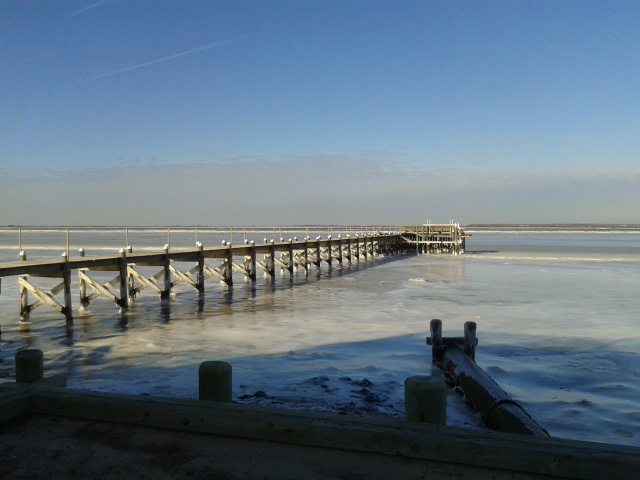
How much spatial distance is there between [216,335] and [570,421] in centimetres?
863

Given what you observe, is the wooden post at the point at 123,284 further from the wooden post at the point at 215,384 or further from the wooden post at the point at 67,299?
the wooden post at the point at 215,384

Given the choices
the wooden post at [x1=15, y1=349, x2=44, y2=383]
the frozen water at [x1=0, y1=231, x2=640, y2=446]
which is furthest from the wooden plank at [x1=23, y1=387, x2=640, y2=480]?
the frozen water at [x1=0, y1=231, x2=640, y2=446]

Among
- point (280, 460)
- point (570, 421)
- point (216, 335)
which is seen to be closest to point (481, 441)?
point (280, 460)

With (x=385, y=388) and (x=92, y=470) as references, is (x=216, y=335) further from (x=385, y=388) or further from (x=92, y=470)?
(x=92, y=470)

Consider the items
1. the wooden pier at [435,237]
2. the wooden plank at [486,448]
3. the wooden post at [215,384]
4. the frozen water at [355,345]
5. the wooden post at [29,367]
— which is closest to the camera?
the wooden plank at [486,448]

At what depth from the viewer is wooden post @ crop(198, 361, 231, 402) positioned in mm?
5102

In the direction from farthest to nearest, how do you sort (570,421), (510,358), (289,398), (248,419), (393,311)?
1. (393,311)
2. (510,358)
3. (289,398)
4. (570,421)
5. (248,419)

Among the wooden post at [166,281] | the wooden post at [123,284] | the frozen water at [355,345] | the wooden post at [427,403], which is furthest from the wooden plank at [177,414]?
the wooden post at [166,281]

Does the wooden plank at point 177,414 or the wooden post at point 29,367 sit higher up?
the wooden post at point 29,367

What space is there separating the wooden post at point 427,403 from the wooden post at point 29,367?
3.79 meters

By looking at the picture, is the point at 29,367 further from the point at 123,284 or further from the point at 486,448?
the point at 123,284

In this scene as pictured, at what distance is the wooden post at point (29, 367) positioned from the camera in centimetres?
554

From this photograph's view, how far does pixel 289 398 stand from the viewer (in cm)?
835

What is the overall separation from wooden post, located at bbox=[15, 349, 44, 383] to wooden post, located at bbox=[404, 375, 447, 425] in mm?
3789
